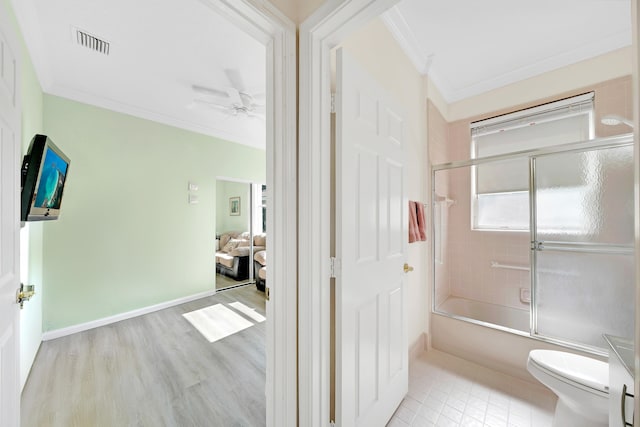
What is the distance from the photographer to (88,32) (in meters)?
1.76

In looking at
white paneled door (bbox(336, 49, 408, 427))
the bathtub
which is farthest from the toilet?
the bathtub

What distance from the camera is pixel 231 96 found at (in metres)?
2.45

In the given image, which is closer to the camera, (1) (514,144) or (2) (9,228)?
(2) (9,228)

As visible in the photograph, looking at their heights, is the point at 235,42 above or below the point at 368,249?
above

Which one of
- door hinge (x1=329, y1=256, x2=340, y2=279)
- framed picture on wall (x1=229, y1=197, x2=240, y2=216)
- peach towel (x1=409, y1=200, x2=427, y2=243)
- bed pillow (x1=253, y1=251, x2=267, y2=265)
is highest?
framed picture on wall (x1=229, y1=197, x2=240, y2=216)

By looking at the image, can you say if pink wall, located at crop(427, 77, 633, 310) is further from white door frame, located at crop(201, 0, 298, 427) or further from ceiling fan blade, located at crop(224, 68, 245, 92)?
ceiling fan blade, located at crop(224, 68, 245, 92)

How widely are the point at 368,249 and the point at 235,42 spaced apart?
6.31ft

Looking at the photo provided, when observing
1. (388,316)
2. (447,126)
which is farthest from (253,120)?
(388,316)

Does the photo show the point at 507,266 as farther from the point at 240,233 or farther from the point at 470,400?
the point at 240,233

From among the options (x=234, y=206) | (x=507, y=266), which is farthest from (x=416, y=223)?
(x=234, y=206)

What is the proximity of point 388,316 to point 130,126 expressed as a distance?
3526 mm

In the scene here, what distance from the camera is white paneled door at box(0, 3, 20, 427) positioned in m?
0.79

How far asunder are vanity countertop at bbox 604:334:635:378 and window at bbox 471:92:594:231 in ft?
5.66

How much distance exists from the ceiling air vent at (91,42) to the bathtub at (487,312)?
12.0 feet
